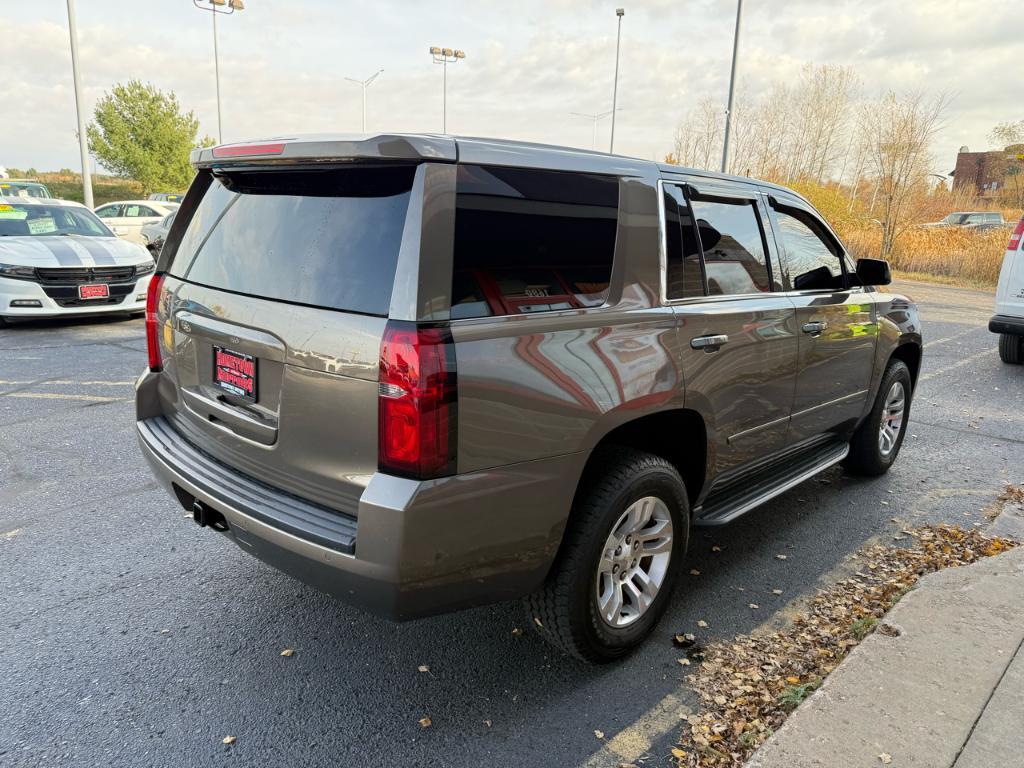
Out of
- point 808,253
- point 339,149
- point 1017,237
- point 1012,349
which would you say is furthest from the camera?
point 1012,349

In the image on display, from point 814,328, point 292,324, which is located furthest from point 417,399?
point 814,328

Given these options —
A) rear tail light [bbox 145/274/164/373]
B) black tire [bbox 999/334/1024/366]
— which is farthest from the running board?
black tire [bbox 999/334/1024/366]

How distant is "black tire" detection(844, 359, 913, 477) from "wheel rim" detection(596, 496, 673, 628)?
94.4 inches

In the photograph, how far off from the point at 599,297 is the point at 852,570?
84.6 inches

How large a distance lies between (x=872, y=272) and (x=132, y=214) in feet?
66.5

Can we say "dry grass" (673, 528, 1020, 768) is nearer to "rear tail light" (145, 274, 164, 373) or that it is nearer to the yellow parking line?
"rear tail light" (145, 274, 164, 373)

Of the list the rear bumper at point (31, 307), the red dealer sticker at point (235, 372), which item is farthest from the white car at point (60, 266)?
the red dealer sticker at point (235, 372)

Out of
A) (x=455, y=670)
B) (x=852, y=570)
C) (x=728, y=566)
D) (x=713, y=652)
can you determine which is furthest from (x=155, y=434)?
(x=852, y=570)

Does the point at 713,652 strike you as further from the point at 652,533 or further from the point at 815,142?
the point at 815,142

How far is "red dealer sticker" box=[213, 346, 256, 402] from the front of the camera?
2520 mm

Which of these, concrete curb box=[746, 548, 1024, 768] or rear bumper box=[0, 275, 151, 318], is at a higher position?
rear bumper box=[0, 275, 151, 318]

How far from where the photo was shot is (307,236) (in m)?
2.49

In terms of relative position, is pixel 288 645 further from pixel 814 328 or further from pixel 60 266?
pixel 60 266

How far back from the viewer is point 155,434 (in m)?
3.11
